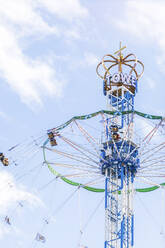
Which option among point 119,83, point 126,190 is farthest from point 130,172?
point 119,83

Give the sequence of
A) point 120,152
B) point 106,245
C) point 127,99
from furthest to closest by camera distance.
Result: point 127,99 → point 120,152 → point 106,245

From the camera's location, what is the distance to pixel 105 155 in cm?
5859

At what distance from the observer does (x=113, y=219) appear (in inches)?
2207

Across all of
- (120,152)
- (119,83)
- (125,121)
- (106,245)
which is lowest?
(106,245)

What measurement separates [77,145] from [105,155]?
323 centimetres

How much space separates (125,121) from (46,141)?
27.7ft

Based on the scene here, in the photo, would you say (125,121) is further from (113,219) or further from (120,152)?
(113,219)

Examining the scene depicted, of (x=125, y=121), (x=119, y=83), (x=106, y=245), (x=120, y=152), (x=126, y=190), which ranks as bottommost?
(x=106, y=245)

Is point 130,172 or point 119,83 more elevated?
point 119,83

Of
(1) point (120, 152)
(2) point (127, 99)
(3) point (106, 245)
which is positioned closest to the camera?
(3) point (106, 245)

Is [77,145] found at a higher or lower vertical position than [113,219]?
higher

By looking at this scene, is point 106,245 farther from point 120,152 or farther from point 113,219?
point 120,152

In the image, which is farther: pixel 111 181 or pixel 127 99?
pixel 127 99

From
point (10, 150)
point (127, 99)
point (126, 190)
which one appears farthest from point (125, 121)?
point (10, 150)
